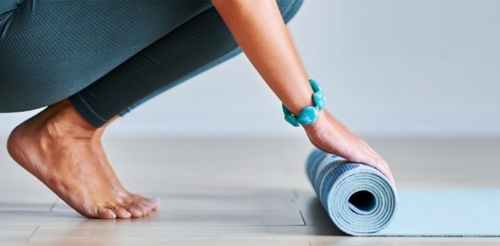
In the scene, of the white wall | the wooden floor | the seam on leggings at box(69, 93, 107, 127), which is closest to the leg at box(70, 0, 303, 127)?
the seam on leggings at box(69, 93, 107, 127)

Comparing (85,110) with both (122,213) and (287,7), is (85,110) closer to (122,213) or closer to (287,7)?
(122,213)

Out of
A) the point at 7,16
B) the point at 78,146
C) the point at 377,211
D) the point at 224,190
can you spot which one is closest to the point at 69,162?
the point at 78,146

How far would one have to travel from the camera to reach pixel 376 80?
151 inches

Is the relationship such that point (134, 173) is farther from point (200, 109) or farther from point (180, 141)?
point (200, 109)

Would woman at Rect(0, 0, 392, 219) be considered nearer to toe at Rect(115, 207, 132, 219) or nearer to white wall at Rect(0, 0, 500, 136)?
toe at Rect(115, 207, 132, 219)

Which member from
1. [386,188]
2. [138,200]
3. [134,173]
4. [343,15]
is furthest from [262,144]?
[386,188]

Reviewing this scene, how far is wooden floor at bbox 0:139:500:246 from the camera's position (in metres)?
1.52

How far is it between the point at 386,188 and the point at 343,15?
238 cm

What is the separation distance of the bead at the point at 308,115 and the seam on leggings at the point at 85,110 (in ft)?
1.62

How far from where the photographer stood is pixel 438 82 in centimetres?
382

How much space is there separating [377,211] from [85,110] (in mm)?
646

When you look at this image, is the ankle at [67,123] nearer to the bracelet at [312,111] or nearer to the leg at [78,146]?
the leg at [78,146]

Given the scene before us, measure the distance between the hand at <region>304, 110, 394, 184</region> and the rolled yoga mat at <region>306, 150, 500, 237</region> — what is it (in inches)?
0.8

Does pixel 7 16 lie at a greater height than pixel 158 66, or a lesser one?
greater
